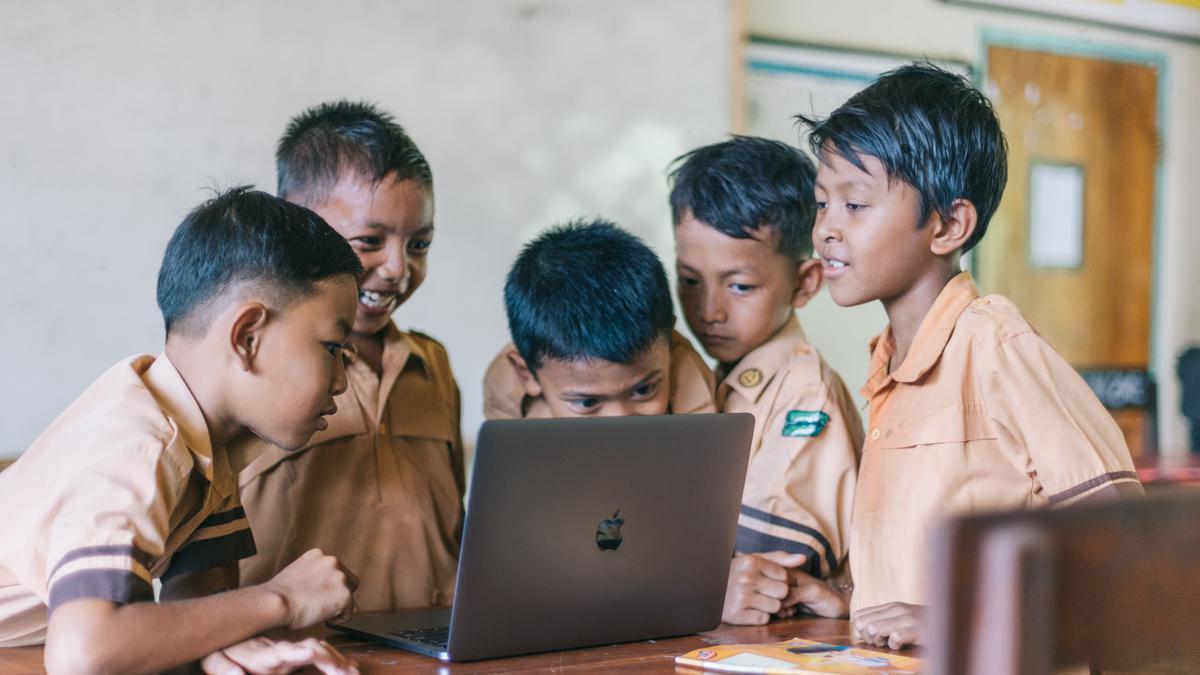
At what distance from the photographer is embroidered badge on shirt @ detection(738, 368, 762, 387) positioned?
198 cm

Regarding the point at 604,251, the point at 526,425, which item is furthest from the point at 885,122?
the point at 526,425

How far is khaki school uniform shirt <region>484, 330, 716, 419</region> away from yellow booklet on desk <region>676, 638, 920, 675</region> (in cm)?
62

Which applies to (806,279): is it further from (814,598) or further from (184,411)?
(184,411)

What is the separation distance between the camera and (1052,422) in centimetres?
138

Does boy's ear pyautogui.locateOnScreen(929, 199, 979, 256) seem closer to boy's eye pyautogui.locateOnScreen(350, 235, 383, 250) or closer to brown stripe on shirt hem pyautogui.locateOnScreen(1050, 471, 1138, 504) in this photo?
brown stripe on shirt hem pyautogui.locateOnScreen(1050, 471, 1138, 504)

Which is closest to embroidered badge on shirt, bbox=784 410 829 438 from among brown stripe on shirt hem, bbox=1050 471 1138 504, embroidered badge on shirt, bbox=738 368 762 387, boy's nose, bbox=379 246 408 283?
embroidered badge on shirt, bbox=738 368 762 387

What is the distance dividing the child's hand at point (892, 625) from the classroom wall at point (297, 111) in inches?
68.9

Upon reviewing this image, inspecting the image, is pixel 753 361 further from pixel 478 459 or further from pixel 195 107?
pixel 195 107

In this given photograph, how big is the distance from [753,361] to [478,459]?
0.88m

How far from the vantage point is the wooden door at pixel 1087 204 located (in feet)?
13.4

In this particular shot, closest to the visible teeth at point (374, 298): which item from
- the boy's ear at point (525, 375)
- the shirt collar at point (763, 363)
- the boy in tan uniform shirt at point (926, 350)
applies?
the boy's ear at point (525, 375)

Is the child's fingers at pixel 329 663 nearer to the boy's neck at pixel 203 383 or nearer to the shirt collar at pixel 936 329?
the boy's neck at pixel 203 383

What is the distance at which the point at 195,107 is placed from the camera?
268 centimetres

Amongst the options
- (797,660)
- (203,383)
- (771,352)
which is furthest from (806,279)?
(203,383)
